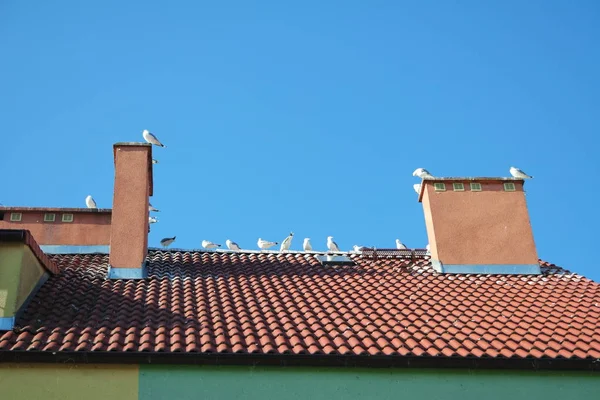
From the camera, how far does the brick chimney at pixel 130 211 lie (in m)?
11.5

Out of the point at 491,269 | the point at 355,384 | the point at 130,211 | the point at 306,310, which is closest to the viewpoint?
the point at 355,384

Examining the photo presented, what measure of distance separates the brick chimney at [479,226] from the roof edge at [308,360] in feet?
11.0

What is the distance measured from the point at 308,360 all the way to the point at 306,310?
4.64 ft

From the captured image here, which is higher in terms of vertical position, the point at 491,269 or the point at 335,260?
the point at 335,260

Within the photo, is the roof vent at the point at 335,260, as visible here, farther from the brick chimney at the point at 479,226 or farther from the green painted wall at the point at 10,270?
the green painted wall at the point at 10,270

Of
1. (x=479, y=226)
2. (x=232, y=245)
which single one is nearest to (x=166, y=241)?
(x=232, y=245)

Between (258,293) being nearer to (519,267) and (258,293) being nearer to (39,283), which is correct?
(39,283)

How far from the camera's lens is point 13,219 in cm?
1303

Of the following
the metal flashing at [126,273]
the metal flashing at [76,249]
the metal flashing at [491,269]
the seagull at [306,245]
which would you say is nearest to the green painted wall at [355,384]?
the metal flashing at [126,273]

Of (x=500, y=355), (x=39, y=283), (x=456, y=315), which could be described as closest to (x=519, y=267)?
(x=456, y=315)

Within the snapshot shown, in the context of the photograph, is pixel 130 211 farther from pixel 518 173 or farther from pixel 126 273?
pixel 518 173

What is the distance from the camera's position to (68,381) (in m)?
8.40

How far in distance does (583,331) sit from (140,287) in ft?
19.1

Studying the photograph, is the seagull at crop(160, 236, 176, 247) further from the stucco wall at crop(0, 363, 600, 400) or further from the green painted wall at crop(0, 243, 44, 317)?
the stucco wall at crop(0, 363, 600, 400)
